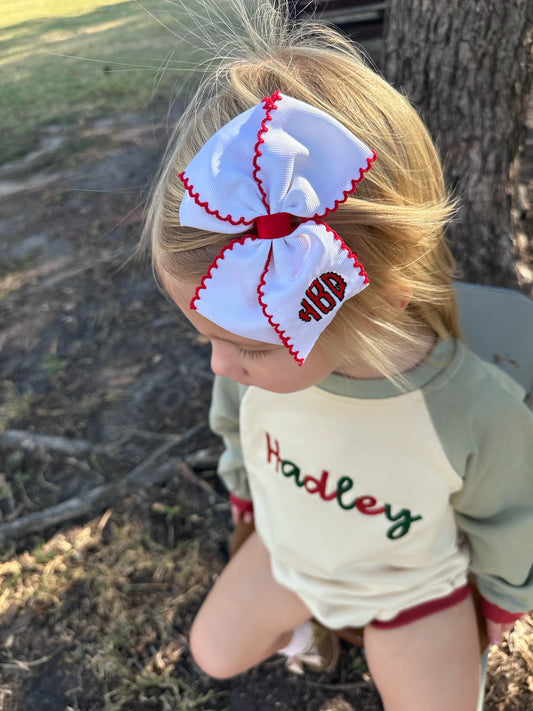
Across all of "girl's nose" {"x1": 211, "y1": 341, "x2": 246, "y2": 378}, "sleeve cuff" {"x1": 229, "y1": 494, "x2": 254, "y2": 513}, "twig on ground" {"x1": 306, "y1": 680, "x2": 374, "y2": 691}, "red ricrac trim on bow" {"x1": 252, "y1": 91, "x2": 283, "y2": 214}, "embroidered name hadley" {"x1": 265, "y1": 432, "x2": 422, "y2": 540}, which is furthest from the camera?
"sleeve cuff" {"x1": 229, "y1": 494, "x2": 254, "y2": 513}

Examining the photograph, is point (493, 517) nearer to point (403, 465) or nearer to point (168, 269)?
point (403, 465)

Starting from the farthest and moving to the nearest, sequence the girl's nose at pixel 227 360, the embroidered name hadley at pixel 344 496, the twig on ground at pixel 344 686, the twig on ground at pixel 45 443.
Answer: the twig on ground at pixel 45 443
the twig on ground at pixel 344 686
the embroidered name hadley at pixel 344 496
the girl's nose at pixel 227 360

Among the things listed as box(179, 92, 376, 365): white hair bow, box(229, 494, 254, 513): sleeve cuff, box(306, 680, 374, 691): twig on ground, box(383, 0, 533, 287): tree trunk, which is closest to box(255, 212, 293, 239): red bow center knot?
box(179, 92, 376, 365): white hair bow

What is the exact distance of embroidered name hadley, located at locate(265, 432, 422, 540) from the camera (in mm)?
1253

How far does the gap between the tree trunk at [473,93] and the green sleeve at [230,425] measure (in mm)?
751

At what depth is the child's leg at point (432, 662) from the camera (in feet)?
4.16

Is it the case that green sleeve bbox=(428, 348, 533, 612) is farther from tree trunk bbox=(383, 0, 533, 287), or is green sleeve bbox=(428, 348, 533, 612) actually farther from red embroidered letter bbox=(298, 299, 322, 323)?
tree trunk bbox=(383, 0, 533, 287)

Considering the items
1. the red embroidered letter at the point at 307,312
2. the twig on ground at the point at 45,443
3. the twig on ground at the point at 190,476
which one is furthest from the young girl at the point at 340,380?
the twig on ground at the point at 45,443

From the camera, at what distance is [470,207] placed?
1771 millimetres

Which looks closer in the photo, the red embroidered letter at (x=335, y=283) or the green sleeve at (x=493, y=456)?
the red embroidered letter at (x=335, y=283)

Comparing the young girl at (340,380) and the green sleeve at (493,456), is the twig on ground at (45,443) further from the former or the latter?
the green sleeve at (493,456)

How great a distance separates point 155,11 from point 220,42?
5.0 inches

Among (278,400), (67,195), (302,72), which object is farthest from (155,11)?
(67,195)

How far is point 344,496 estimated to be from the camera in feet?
4.22
